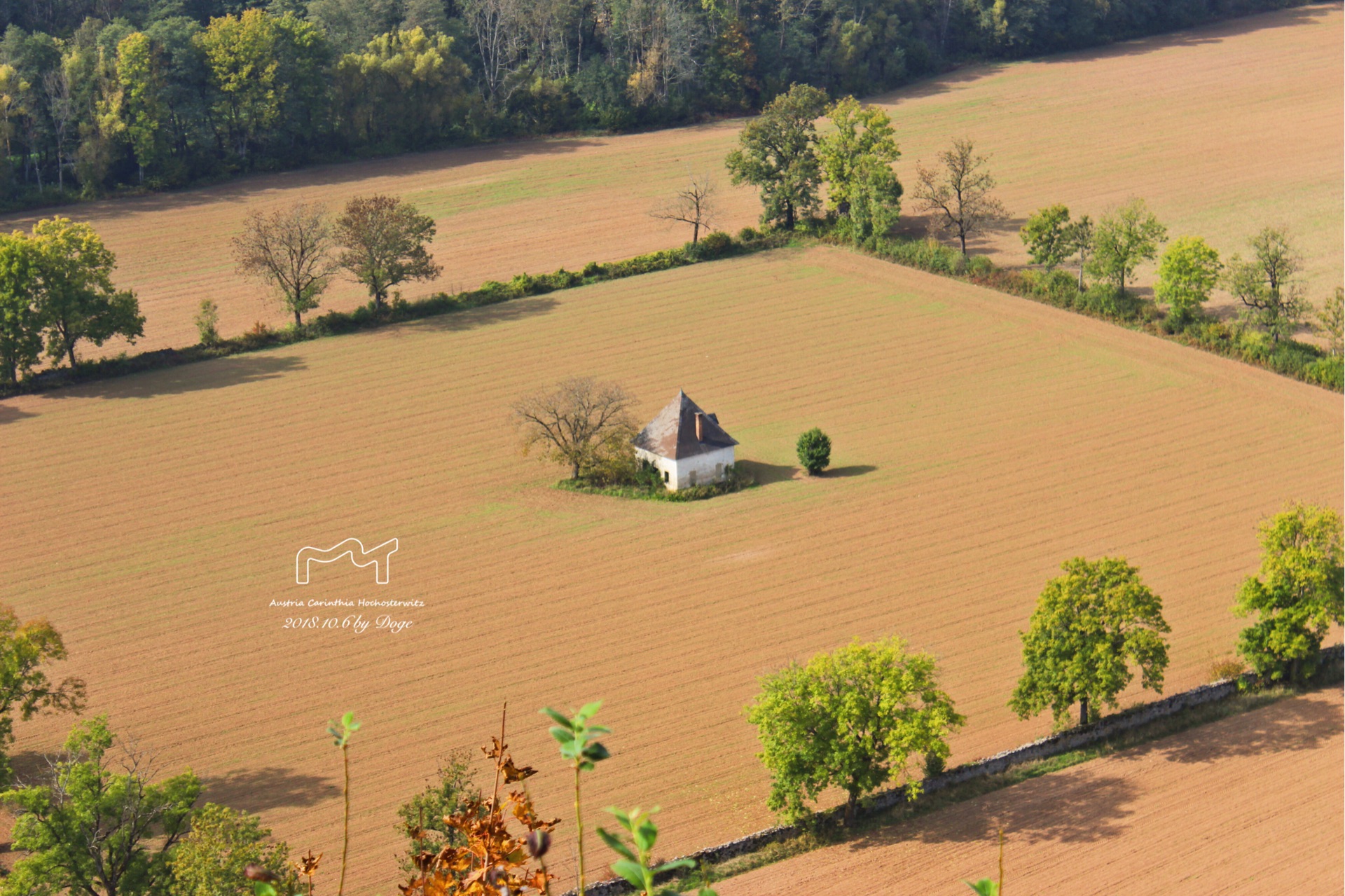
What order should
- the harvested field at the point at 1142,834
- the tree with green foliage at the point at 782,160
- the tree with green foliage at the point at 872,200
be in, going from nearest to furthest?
the harvested field at the point at 1142,834 → the tree with green foliage at the point at 872,200 → the tree with green foliage at the point at 782,160

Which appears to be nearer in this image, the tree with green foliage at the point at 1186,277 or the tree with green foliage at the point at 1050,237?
the tree with green foliage at the point at 1186,277

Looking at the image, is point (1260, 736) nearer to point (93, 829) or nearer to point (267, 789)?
point (267, 789)

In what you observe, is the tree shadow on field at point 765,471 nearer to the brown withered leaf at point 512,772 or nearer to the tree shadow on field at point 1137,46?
the brown withered leaf at point 512,772

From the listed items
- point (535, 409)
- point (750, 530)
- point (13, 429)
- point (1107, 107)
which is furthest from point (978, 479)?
point (1107, 107)

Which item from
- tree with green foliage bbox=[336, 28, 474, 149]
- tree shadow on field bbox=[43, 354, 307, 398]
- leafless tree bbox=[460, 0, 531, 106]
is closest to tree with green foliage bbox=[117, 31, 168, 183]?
tree with green foliage bbox=[336, 28, 474, 149]

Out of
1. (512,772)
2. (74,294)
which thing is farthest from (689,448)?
(512,772)

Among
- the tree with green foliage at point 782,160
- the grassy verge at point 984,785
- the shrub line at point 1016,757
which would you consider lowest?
the grassy verge at point 984,785

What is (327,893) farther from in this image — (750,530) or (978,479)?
(978,479)

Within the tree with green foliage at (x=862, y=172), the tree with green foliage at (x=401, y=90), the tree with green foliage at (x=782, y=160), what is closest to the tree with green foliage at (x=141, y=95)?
the tree with green foliage at (x=401, y=90)
